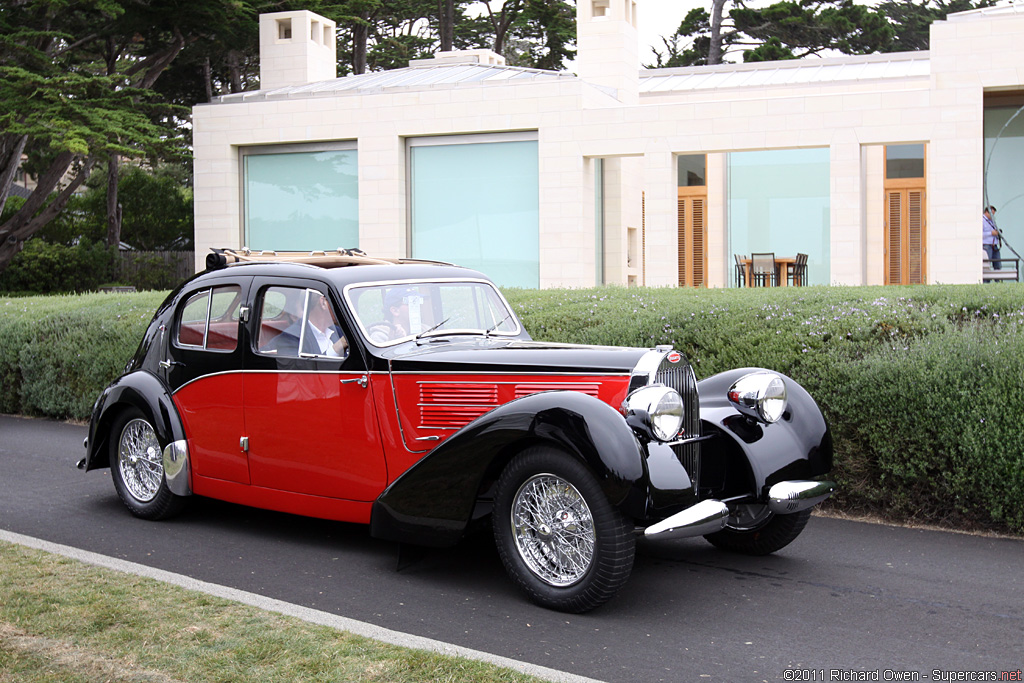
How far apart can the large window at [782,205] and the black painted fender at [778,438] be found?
17000 mm

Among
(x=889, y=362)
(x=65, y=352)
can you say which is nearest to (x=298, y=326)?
(x=889, y=362)

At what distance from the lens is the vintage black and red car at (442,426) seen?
4.81m

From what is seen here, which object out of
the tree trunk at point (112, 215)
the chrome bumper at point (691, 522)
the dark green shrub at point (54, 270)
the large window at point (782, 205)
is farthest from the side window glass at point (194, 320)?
the tree trunk at point (112, 215)

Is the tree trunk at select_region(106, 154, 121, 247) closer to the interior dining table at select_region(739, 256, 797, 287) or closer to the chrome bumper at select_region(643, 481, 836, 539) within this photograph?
the interior dining table at select_region(739, 256, 797, 287)

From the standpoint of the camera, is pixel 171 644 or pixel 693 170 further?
pixel 693 170

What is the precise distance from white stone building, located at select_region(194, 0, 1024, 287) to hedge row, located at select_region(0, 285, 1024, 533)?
832 cm

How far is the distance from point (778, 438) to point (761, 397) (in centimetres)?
25

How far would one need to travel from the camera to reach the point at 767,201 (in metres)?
23.2

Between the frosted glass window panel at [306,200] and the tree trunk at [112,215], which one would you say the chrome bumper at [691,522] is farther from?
the tree trunk at [112,215]

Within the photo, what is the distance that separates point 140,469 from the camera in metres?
7.10

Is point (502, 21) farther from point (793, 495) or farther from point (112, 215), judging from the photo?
point (793, 495)

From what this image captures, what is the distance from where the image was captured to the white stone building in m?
16.9

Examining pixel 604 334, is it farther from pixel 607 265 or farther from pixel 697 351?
pixel 607 265

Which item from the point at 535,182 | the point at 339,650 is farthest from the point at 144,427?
the point at 535,182
